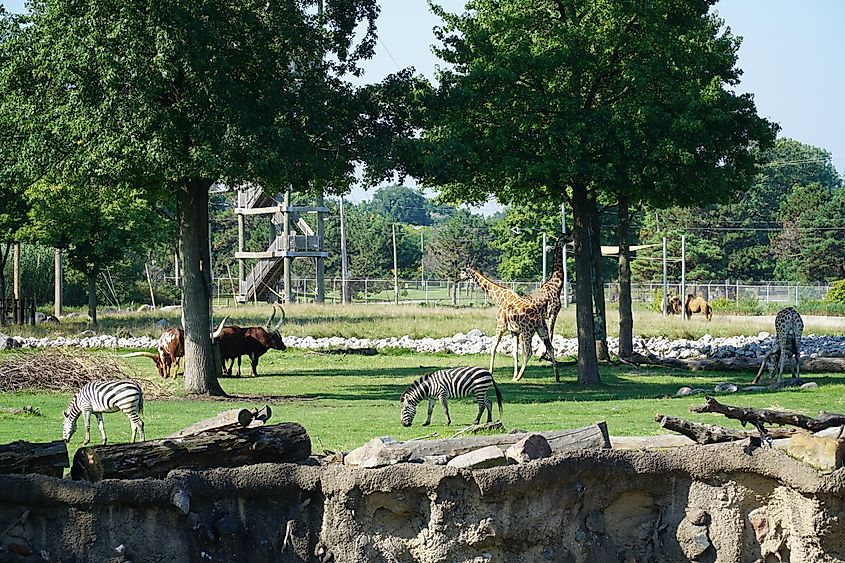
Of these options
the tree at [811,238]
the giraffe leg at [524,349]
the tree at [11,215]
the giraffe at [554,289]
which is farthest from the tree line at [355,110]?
the tree at [811,238]

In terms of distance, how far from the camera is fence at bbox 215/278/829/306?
2918 inches

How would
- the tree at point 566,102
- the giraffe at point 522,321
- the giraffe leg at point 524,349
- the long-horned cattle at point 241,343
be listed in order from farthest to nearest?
the long-horned cattle at point 241,343 → the giraffe at point 522,321 → the giraffe leg at point 524,349 → the tree at point 566,102

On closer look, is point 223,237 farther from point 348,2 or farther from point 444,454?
point 444,454

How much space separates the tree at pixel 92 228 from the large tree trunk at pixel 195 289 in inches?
740

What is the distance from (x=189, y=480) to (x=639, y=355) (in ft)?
→ 76.1

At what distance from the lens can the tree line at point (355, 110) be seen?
2103 centimetres

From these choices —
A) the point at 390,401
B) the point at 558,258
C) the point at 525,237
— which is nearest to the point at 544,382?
the point at 558,258

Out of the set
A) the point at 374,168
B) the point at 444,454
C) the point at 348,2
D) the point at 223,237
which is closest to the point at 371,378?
the point at 374,168

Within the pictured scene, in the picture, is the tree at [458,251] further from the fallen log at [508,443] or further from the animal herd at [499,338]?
the fallen log at [508,443]

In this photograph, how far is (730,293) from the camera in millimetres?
80688

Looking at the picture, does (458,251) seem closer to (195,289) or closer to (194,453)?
(195,289)

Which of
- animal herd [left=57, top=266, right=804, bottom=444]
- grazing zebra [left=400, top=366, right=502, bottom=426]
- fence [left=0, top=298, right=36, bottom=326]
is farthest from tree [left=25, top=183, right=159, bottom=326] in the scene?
grazing zebra [left=400, top=366, right=502, bottom=426]

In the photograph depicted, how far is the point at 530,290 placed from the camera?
250 feet

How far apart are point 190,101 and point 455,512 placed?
13616 mm
